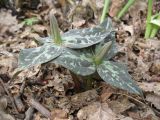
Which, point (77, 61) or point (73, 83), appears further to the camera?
point (73, 83)

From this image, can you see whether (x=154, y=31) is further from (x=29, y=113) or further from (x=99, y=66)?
(x=29, y=113)

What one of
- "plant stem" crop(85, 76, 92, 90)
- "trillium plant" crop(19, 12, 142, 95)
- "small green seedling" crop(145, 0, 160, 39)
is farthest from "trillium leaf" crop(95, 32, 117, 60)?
"small green seedling" crop(145, 0, 160, 39)

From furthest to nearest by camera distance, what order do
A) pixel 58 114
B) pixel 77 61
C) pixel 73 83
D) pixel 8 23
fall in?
pixel 8 23, pixel 73 83, pixel 58 114, pixel 77 61

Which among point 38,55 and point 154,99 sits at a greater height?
point 38,55

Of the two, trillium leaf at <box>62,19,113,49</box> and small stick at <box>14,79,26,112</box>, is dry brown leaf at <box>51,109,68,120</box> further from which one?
trillium leaf at <box>62,19,113,49</box>

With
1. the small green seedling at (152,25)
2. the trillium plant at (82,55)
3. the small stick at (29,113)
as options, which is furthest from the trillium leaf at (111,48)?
the small green seedling at (152,25)

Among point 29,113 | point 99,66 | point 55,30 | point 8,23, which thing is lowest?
point 29,113

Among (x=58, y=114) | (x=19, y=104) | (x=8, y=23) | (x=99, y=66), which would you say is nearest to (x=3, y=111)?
(x=19, y=104)

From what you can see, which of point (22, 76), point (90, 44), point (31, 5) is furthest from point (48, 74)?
point (31, 5)

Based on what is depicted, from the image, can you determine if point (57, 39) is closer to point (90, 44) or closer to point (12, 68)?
point (90, 44)
